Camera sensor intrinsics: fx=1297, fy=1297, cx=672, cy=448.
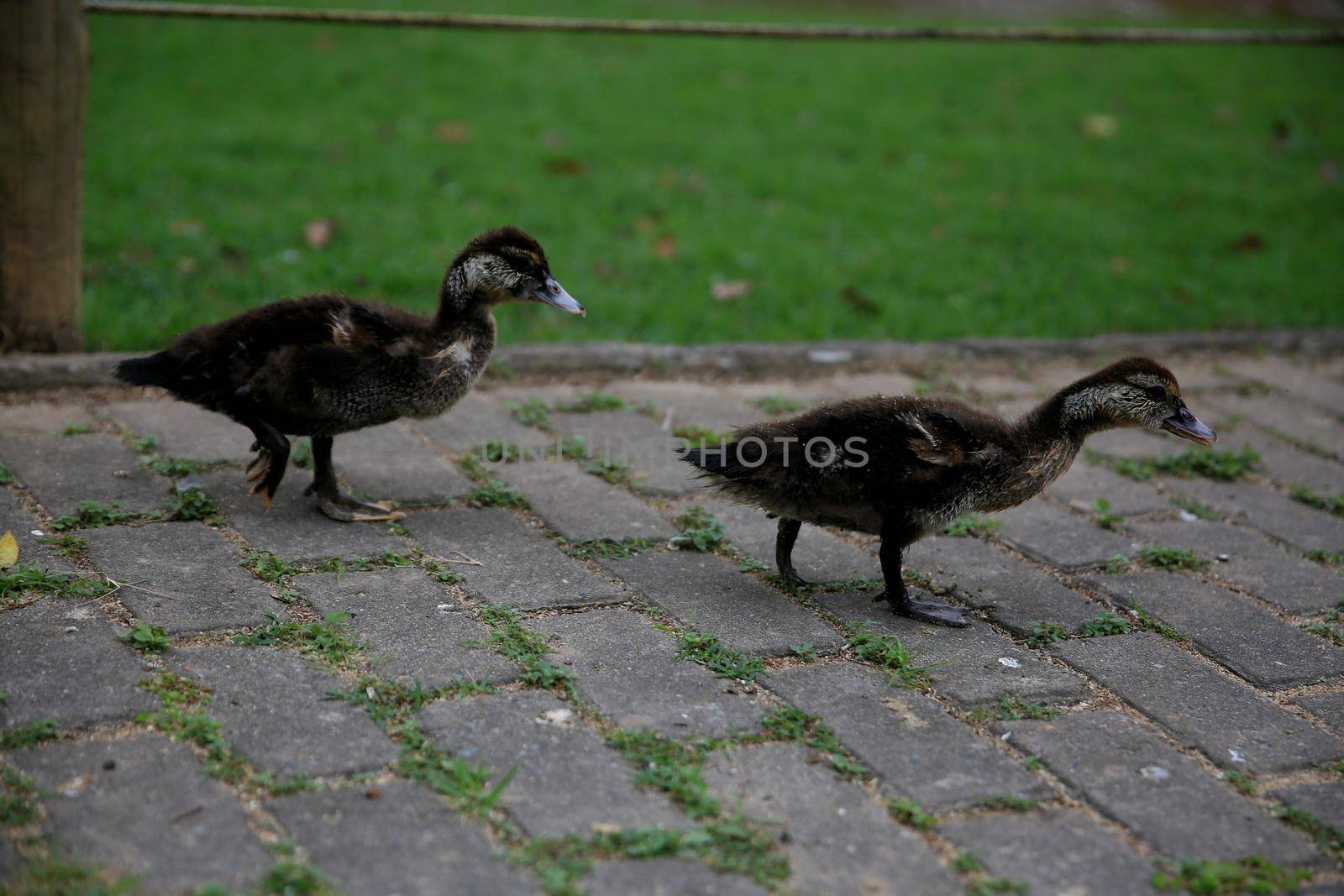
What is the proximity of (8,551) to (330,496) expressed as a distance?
112 centimetres

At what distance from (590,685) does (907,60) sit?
39.2 feet

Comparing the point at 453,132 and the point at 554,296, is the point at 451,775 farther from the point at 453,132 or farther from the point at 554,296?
the point at 453,132

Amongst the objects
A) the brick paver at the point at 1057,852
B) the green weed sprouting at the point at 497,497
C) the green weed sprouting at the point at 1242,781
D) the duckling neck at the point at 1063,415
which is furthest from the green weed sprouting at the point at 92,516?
the green weed sprouting at the point at 1242,781

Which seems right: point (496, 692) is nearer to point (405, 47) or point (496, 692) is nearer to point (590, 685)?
point (590, 685)

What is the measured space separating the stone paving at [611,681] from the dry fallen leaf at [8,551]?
5 cm

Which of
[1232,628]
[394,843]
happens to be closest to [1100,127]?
[1232,628]

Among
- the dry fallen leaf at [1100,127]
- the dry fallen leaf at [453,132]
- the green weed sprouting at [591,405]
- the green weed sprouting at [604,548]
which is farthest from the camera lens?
the dry fallen leaf at [1100,127]

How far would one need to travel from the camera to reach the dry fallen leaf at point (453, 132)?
10.3m

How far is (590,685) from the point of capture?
3.71 meters

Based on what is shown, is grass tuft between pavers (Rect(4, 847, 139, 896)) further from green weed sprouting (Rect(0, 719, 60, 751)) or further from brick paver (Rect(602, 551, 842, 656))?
brick paver (Rect(602, 551, 842, 656))

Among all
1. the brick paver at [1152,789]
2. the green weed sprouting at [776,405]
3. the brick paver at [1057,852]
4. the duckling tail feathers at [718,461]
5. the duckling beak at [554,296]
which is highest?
the duckling beak at [554,296]

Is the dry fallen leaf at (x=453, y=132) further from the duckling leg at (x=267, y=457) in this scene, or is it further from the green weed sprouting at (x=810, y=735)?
the green weed sprouting at (x=810, y=735)

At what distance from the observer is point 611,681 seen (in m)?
3.75

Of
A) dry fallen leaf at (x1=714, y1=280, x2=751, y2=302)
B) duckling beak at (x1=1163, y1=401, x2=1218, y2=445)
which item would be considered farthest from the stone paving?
dry fallen leaf at (x1=714, y1=280, x2=751, y2=302)
